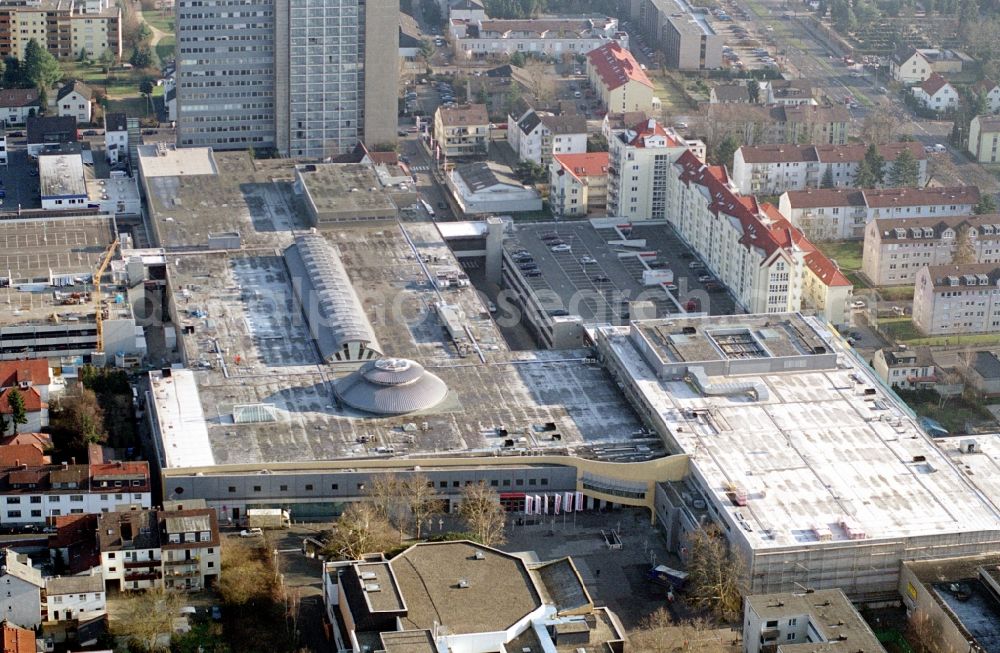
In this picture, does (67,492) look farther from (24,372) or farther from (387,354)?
(387,354)

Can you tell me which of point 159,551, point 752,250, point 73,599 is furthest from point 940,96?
point 73,599

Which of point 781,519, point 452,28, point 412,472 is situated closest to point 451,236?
point 412,472

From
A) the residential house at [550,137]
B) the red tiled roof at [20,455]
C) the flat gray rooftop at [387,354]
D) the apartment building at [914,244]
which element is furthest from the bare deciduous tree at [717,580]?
the residential house at [550,137]

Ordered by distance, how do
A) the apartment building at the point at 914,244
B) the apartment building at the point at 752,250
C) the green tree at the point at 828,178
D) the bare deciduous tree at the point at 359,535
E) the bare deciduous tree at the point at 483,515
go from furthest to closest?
the green tree at the point at 828,178 < the apartment building at the point at 914,244 < the apartment building at the point at 752,250 < the bare deciduous tree at the point at 483,515 < the bare deciduous tree at the point at 359,535

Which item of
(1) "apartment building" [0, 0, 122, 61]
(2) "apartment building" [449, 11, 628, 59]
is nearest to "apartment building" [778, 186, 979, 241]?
(2) "apartment building" [449, 11, 628, 59]

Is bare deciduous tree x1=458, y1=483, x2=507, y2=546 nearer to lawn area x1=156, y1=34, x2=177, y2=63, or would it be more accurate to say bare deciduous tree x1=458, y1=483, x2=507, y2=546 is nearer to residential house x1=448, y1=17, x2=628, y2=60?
lawn area x1=156, y1=34, x2=177, y2=63

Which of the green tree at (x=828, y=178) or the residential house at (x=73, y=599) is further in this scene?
the green tree at (x=828, y=178)

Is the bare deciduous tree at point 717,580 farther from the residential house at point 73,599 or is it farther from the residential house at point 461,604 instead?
the residential house at point 73,599
